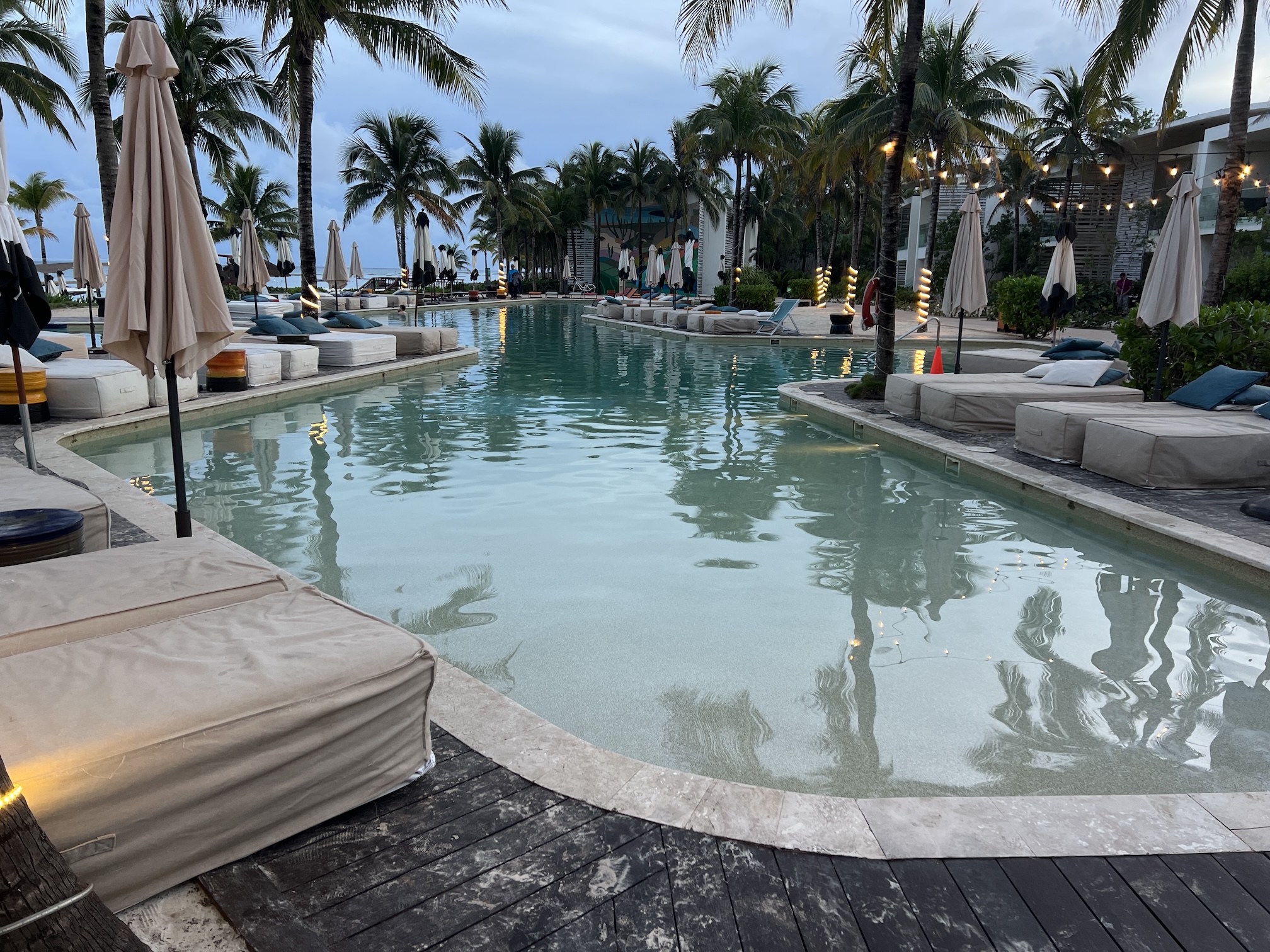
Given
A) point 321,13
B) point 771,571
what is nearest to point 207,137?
point 321,13

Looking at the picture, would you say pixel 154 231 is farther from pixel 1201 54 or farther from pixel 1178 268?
pixel 1201 54

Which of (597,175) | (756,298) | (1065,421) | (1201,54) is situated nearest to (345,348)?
(1065,421)

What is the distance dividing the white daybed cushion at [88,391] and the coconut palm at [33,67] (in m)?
15.9

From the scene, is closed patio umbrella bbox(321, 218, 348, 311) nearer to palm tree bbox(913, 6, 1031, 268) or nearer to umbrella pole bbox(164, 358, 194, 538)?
palm tree bbox(913, 6, 1031, 268)

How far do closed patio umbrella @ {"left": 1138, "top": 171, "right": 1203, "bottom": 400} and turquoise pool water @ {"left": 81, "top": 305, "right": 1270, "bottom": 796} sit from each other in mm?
2906

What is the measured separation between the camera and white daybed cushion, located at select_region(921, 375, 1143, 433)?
31.2 ft

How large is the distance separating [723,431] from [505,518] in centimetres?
441

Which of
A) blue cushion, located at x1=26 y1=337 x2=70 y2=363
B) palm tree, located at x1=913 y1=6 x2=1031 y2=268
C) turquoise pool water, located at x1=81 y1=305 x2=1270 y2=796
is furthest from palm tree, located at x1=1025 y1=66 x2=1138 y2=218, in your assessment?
blue cushion, located at x1=26 y1=337 x2=70 y2=363

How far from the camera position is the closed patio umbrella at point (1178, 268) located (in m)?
8.73

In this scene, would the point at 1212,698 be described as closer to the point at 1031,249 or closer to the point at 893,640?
the point at 893,640

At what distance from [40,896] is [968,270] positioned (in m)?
13.0

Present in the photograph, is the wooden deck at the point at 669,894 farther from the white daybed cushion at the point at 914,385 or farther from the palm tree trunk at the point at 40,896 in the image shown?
the white daybed cushion at the point at 914,385

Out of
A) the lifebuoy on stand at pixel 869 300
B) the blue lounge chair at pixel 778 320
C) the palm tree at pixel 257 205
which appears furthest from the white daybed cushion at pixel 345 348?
the palm tree at pixel 257 205

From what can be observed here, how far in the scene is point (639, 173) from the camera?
50.0 m
